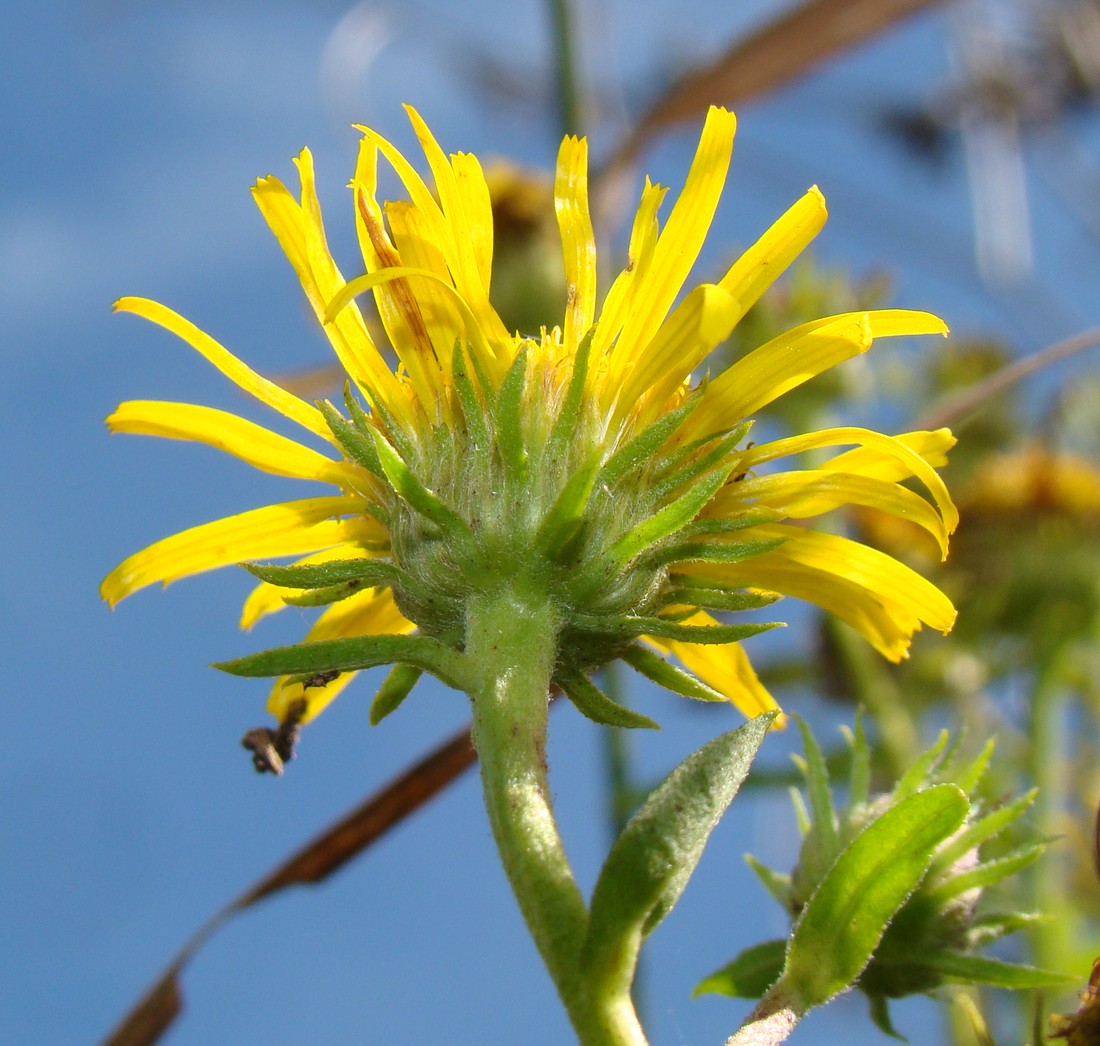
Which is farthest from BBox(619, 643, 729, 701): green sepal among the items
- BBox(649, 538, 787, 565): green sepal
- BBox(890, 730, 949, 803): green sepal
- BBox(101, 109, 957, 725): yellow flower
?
BBox(890, 730, 949, 803): green sepal

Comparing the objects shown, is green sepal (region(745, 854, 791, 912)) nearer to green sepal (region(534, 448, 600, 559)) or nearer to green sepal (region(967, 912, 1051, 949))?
green sepal (region(967, 912, 1051, 949))

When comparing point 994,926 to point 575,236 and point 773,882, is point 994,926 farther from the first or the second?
point 575,236

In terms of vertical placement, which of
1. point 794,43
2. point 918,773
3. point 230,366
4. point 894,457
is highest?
Result: point 794,43

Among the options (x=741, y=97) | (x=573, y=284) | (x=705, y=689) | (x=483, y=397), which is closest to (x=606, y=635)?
(x=705, y=689)

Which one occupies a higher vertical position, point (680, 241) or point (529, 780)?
point (680, 241)

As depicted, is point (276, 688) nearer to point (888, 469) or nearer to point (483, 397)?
point (483, 397)

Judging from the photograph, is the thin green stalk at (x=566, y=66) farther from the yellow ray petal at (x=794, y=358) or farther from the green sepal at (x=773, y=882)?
the green sepal at (x=773, y=882)

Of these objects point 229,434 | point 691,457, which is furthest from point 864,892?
point 229,434
